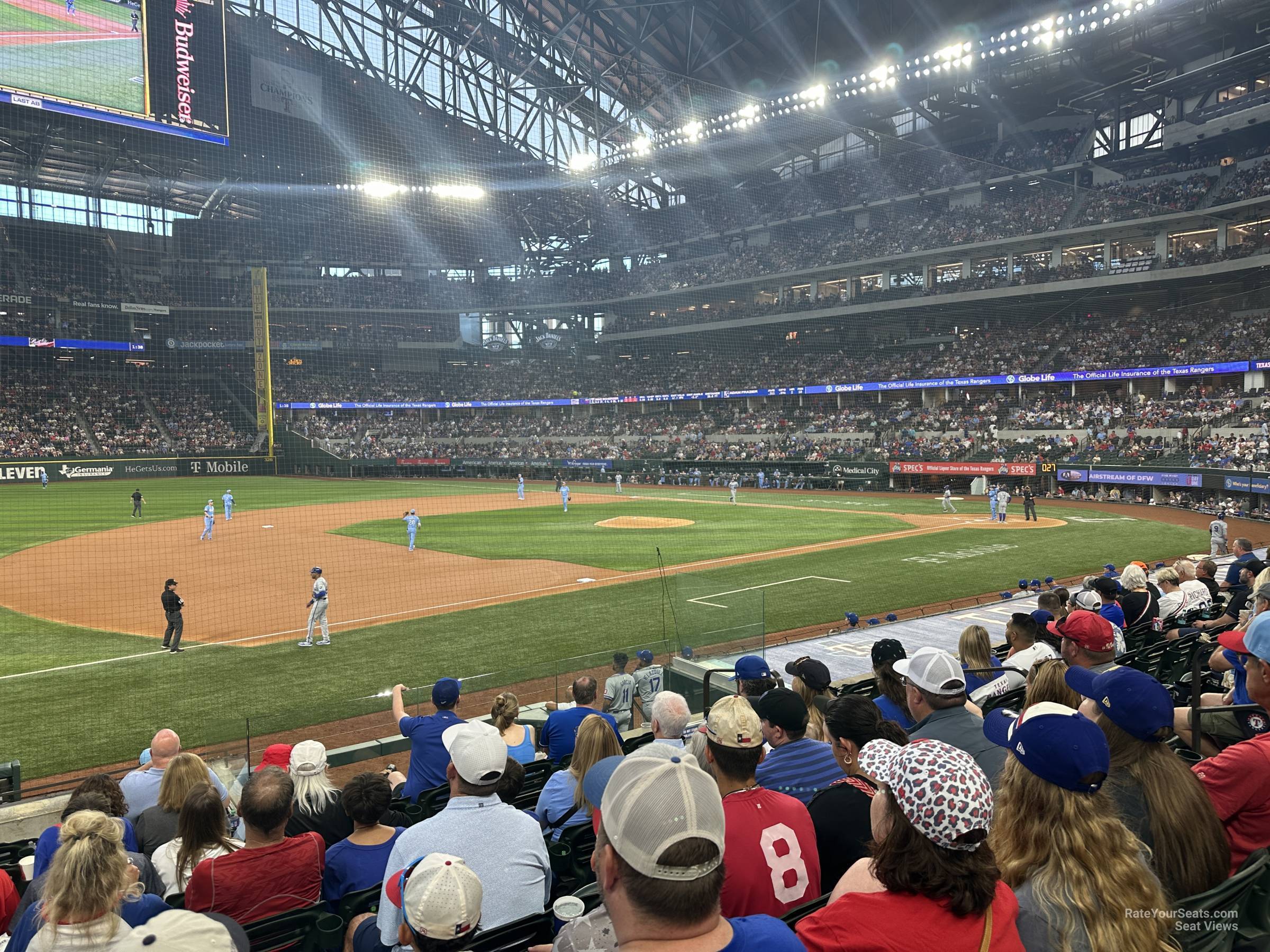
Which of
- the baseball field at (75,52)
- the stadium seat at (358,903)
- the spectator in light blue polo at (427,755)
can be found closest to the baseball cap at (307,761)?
the spectator in light blue polo at (427,755)

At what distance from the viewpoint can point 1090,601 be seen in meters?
10.3

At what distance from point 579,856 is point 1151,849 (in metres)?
2.80

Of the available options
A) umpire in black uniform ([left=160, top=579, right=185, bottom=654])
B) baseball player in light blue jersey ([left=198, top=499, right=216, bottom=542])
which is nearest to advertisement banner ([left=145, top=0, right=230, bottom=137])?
baseball player in light blue jersey ([left=198, top=499, right=216, bottom=542])

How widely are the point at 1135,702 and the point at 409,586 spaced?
1976 centimetres

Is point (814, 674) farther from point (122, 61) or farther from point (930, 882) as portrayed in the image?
point (122, 61)

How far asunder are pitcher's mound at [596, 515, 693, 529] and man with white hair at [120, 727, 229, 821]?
25.6m

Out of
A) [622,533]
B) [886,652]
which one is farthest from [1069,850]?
[622,533]

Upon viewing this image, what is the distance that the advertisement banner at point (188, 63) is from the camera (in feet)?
100

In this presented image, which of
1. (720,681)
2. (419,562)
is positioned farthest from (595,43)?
(720,681)

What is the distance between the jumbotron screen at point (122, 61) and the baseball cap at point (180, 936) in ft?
118

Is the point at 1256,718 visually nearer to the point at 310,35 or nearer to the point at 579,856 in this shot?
the point at 579,856

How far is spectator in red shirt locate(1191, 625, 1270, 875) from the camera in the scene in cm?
327

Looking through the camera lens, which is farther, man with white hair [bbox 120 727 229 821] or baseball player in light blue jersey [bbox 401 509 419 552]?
baseball player in light blue jersey [bbox 401 509 419 552]

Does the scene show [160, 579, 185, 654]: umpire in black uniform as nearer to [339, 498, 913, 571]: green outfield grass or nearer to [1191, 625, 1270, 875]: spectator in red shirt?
[339, 498, 913, 571]: green outfield grass
